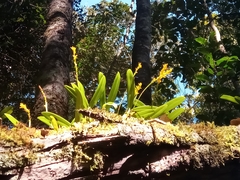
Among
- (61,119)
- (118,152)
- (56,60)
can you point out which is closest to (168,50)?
(56,60)

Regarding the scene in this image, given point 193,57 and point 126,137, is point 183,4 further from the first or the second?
point 126,137

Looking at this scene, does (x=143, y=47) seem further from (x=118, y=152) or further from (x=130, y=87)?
(x=118, y=152)

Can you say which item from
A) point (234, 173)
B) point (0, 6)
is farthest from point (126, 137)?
point (0, 6)

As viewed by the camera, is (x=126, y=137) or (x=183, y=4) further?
(x=183, y=4)

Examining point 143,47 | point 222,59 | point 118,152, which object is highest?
point 143,47

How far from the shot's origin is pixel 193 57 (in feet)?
16.3

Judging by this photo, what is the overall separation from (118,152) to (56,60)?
4.48 feet

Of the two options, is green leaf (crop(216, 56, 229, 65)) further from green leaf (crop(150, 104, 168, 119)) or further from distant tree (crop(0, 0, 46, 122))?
distant tree (crop(0, 0, 46, 122))

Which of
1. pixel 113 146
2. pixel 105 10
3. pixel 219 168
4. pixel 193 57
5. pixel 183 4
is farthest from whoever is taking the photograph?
pixel 105 10

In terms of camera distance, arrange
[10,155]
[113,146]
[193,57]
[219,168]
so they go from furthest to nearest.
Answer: [193,57] → [219,168] → [113,146] → [10,155]

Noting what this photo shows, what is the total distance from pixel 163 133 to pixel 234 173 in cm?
58

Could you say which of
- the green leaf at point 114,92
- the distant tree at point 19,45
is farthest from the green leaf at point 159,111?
the distant tree at point 19,45

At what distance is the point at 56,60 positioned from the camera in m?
2.76

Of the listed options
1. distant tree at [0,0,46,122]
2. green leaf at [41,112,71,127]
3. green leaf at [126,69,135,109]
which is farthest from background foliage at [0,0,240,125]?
green leaf at [41,112,71,127]
